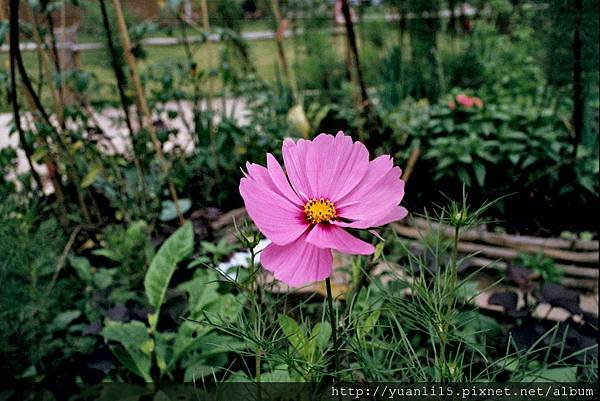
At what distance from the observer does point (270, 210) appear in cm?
51

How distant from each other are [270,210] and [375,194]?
95mm

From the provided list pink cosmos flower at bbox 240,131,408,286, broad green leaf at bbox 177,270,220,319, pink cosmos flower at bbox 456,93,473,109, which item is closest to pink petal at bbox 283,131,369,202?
pink cosmos flower at bbox 240,131,408,286

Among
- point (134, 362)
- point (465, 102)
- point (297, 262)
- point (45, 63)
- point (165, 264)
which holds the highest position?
point (45, 63)

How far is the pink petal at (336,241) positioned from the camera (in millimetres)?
477

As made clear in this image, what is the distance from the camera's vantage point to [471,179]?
208 cm

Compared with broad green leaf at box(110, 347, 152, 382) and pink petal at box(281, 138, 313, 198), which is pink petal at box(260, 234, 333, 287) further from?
broad green leaf at box(110, 347, 152, 382)

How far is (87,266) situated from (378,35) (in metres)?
3.18

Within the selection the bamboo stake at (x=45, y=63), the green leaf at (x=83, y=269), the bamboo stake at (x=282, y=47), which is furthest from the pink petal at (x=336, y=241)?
the bamboo stake at (x=282, y=47)

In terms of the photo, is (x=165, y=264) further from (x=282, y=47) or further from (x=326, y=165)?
(x=282, y=47)

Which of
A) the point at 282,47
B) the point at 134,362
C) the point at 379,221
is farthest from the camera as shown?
the point at 282,47

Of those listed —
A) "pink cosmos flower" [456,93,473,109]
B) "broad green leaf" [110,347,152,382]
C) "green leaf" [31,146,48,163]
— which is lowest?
"broad green leaf" [110,347,152,382]

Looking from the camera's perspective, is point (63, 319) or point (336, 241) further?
point (63, 319)

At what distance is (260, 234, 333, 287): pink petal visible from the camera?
474mm

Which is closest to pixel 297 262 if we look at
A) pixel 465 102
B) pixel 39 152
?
pixel 39 152
